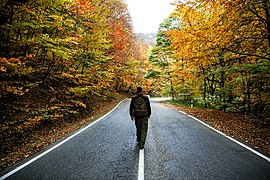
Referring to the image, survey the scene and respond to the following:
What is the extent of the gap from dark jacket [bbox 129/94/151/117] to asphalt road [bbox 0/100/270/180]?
1.01m

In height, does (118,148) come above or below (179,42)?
below

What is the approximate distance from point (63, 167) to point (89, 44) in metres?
9.22

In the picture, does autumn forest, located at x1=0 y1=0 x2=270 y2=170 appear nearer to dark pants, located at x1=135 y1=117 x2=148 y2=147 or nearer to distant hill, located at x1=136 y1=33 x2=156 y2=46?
dark pants, located at x1=135 y1=117 x2=148 y2=147

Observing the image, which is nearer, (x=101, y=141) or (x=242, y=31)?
(x=101, y=141)

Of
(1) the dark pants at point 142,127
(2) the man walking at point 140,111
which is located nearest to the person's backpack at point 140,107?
(2) the man walking at point 140,111

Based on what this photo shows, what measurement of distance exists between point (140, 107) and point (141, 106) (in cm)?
5

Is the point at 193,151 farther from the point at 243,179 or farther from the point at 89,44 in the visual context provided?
the point at 89,44

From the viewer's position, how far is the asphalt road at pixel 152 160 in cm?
415

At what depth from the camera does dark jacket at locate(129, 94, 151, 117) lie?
6.18 m

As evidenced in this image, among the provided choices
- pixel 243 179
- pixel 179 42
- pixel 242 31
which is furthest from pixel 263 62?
pixel 243 179

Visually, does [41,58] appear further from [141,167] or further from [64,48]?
[141,167]

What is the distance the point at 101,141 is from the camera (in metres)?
6.58

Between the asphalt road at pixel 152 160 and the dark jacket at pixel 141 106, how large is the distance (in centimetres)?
101

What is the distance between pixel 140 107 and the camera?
245 inches
